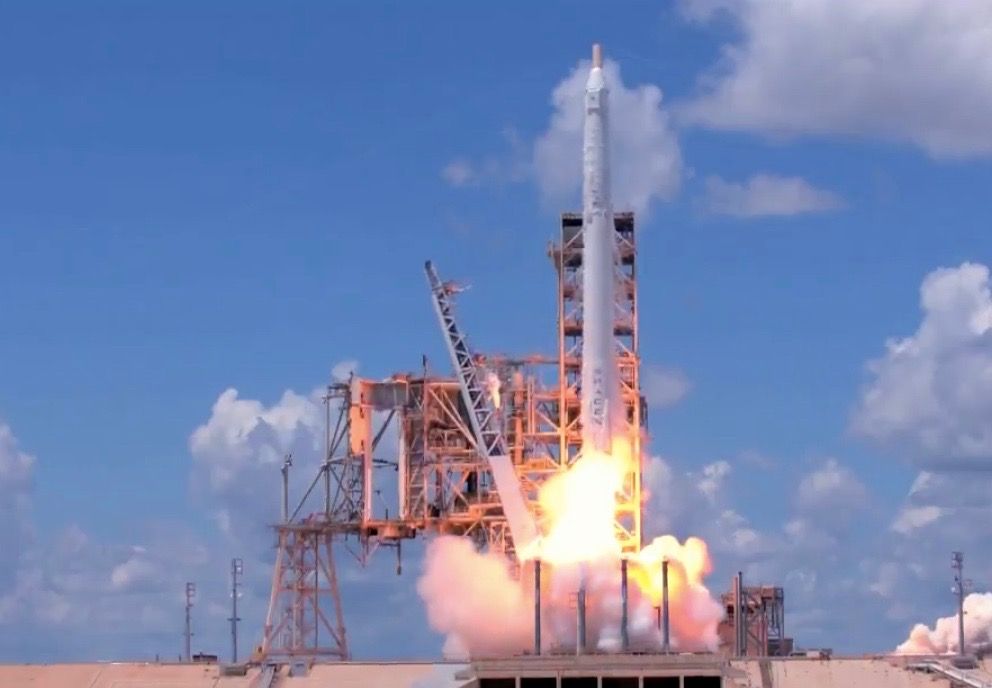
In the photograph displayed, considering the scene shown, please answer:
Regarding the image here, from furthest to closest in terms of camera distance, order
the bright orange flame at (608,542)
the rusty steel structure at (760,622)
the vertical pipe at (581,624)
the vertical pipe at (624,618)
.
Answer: the rusty steel structure at (760,622), the bright orange flame at (608,542), the vertical pipe at (624,618), the vertical pipe at (581,624)

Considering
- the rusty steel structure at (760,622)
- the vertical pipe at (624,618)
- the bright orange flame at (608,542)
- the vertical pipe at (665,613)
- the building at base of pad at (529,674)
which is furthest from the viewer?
the rusty steel structure at (760,622)

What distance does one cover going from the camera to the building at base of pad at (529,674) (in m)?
89.1

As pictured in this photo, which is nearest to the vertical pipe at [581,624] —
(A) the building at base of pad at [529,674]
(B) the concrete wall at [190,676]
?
(A) the building at base of pad at [529,674]

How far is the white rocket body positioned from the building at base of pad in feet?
40.0

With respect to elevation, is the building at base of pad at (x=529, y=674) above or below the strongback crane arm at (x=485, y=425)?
below

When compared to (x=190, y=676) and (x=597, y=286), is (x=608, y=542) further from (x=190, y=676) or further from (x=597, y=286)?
(x=190, y=676)

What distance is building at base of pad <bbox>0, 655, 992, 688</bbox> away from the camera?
89125 millimetres

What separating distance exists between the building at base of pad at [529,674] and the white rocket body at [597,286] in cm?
1218

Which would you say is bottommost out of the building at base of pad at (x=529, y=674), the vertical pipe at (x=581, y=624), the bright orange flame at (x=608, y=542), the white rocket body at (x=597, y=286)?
the building at base of pad at (x=529, y=674)

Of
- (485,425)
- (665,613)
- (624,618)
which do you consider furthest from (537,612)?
(485,425)

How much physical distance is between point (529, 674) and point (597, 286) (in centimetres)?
1983

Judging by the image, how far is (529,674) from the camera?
88938mm

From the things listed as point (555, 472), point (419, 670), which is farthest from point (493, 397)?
point (419, 670)

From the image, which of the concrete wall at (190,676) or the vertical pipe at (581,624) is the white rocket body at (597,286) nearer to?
the vertical pipe at (581,624)
